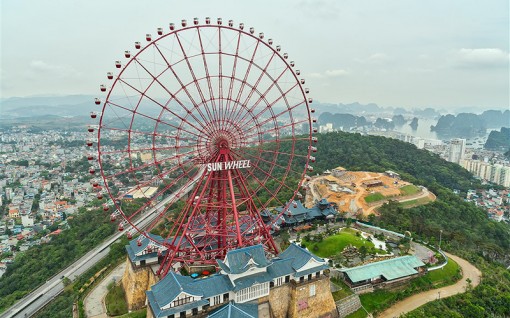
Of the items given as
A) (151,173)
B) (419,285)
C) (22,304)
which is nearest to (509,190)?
(419,285)

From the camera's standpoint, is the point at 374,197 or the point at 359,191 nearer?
the point at 374,197

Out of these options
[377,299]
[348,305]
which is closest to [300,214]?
[377,299]

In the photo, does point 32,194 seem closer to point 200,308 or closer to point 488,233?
point 200,308

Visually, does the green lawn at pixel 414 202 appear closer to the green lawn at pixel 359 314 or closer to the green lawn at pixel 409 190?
the green lawn at pixel 409 190

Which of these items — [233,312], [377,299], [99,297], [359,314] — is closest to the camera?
[233,312]

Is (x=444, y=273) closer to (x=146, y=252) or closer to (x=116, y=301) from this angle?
(x=146, y=252)

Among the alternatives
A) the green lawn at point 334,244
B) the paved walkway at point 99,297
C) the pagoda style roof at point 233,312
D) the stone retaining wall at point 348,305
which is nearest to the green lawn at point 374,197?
the green lawn at point 334,244

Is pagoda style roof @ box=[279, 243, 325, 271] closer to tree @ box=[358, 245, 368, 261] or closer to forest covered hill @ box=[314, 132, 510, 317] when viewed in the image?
forest covered hill @ box=[314, 132, 510, 317]

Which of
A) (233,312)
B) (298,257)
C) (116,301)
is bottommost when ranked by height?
(116,301)
